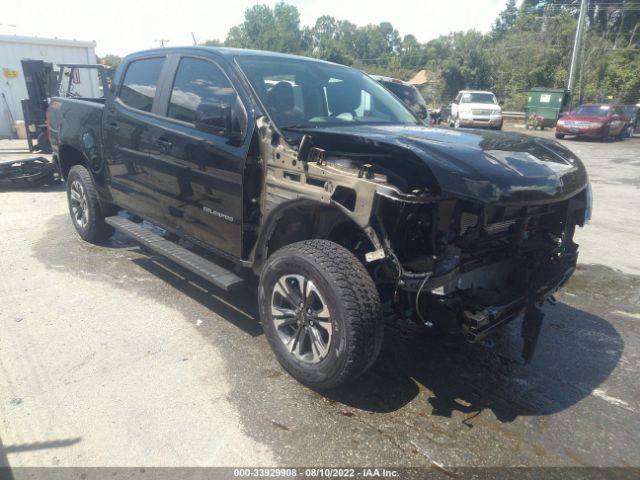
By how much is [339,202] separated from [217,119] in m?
1.11

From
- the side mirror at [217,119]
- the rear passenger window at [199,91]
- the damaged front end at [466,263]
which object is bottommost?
the damaged front end at [466,263]

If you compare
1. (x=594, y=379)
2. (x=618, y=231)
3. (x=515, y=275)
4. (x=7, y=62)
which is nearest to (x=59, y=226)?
(x=515, y=275)

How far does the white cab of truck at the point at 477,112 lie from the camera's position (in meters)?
23.1

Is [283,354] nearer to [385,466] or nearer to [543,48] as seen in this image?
[385,466]

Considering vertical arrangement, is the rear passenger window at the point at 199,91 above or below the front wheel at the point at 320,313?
above

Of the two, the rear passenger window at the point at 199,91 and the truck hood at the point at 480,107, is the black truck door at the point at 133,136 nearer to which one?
the rear passenger window at the point at 199,91

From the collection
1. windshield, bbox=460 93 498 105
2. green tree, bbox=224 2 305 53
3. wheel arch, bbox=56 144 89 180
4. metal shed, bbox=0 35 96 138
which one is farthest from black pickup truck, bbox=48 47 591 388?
green tree, bbox=224 2 305 53

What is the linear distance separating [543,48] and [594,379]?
145 feet

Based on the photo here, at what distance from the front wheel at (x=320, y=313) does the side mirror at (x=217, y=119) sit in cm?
94

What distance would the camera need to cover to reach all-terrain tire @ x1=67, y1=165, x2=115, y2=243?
5312mm

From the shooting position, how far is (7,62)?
1591 centimetres

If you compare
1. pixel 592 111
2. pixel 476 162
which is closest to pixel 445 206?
pixel 476 162

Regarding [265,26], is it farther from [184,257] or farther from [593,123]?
[184,257]

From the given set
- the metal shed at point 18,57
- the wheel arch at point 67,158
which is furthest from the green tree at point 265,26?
the wheel arch at point 67,158
